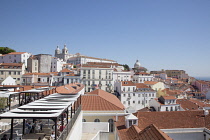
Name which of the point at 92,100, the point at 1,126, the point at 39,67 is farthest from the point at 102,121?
the point at 39,67

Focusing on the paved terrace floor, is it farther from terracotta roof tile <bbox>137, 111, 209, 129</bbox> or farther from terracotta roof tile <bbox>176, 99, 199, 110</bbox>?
terracotta roof tile <bbox>176, 99, 199, 110</bbox>

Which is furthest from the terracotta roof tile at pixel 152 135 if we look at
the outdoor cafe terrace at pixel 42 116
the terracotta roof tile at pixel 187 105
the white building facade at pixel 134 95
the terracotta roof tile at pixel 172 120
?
the white building facade at pixel 134 95

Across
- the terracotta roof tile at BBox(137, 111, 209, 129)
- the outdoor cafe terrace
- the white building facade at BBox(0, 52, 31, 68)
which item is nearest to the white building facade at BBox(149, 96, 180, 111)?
the terracotta roof tile at BBox(137, 111, 209, 129)

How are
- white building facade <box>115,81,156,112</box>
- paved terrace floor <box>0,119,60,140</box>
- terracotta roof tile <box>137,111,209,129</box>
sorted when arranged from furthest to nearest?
white building facade <box>115,81,156,112</box>, terracotta roof tile <box>137,111,209,129</box>, paved terrace floor <box>0,119,60,140</box>

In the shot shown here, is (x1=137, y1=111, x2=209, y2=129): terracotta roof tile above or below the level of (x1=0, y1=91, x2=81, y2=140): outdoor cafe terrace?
below

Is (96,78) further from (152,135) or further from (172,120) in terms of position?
(152,135)

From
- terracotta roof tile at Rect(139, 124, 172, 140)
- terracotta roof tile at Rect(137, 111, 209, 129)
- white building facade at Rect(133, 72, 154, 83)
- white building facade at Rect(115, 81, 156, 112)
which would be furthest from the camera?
white building facade at Rect(133, 72, 154, 83)

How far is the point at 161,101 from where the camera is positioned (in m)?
39.0

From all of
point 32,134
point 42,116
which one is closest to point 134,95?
point 32,134

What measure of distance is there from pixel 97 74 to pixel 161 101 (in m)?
22.0

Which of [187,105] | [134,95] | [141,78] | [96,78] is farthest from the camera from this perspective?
[141,78]

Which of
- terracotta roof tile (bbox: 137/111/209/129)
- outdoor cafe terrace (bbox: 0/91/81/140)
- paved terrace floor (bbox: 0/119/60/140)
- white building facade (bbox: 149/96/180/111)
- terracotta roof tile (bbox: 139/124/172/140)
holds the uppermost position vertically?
outdoor cafe terrace (bbox: 0/91/81/140)

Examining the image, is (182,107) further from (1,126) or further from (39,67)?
(39,67)

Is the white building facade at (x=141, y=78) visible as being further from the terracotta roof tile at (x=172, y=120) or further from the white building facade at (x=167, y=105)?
the terracotta roof tile at (x=172, y=120)
